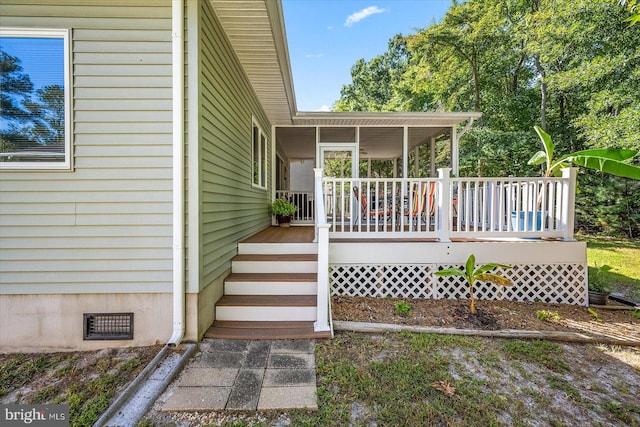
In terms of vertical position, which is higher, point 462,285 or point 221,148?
point 221,148

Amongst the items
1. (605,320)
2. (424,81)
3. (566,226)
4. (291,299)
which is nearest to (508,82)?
(424,81)

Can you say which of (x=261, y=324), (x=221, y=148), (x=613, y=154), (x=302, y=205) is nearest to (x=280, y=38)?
(x=221, y=148)

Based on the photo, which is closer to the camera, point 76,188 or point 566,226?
point 76,188

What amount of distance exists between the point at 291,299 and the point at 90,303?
6.74 ft

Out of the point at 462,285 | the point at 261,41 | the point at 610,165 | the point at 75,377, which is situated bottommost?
the point at 75,377

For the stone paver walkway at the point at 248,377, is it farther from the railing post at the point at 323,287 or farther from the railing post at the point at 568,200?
the railing post at the point at 568,200

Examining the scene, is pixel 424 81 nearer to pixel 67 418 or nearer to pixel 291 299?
pixel 291 299

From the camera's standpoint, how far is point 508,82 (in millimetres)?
13141

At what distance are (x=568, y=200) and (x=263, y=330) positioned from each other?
4.70 metres

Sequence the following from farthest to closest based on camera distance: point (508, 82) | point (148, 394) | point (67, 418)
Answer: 1. point (508, 82)
2. point (148, 394)
3. point (67, 418)

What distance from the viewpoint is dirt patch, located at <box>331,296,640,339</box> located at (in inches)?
131

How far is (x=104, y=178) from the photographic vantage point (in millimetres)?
2730

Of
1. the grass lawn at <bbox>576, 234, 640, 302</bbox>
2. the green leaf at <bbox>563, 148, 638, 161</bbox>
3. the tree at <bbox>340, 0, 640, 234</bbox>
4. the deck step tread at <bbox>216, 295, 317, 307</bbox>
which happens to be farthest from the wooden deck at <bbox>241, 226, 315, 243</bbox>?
the tree at <bbox>340, 0, 640, 234</bbox>

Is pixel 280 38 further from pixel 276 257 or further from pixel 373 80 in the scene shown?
pixel 373 80
